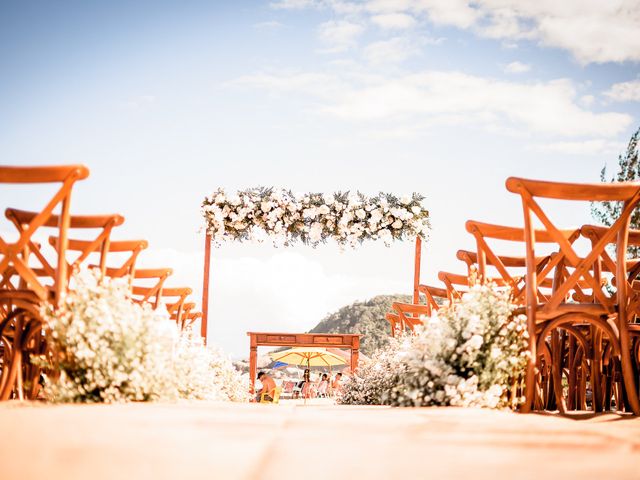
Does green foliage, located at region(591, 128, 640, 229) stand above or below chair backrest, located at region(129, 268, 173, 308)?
above

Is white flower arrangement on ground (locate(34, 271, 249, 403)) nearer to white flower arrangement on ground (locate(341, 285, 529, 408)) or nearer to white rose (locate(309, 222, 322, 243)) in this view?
white flower arrangement on ground (locate(341, 285, 529, 408))

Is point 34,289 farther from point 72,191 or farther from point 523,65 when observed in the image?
point 523,65

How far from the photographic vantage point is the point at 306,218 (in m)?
9.56

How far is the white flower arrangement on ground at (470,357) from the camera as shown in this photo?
2.90m

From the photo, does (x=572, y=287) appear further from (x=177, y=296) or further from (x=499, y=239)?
(x=177, y=296)

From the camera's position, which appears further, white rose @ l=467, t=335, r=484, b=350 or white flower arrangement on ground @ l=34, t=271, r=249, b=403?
white rose @ l=467, t=335, r=484, b=350

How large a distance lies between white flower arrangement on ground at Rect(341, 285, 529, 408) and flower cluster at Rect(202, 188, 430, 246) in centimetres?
625

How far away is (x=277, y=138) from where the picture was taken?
42.9 ft

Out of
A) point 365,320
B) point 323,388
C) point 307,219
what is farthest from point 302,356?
point 307,219

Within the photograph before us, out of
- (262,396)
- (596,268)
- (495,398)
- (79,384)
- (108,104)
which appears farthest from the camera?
(108,104)

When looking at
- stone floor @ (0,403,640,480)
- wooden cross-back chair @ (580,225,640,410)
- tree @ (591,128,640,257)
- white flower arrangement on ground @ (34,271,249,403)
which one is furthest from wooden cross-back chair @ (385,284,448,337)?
tree @ (591,128,640,257)

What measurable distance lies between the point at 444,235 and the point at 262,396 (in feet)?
16.9

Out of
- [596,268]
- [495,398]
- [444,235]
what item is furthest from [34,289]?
[444,235]

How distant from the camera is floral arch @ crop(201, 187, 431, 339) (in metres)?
9.47
